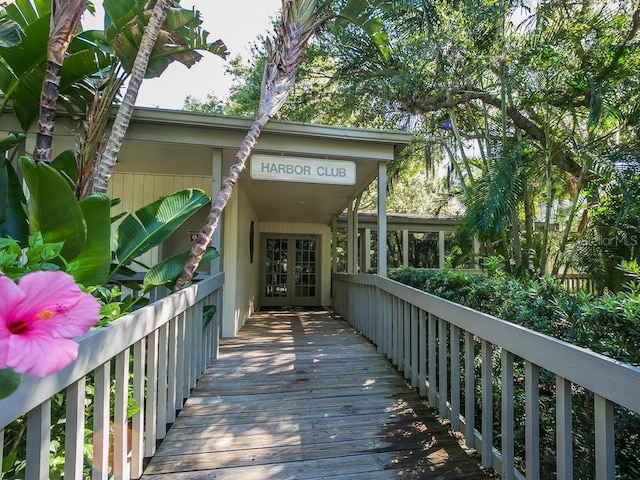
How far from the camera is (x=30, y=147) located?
12.4 feet

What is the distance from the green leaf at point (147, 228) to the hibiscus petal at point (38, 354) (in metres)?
1.95

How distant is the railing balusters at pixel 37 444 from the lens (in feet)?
3.38

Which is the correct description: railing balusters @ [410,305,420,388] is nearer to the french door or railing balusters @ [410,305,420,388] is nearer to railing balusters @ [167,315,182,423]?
railing balusters @ [167,315,182,423]

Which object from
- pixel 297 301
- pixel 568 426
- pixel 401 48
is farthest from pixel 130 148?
pixel 297 301

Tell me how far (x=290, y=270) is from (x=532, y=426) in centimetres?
827

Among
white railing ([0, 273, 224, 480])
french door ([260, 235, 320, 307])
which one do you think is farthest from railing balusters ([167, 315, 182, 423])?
french door ([260, 235, 320, 307])

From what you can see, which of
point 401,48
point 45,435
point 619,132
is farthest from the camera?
point 401,48

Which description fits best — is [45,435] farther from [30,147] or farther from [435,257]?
[435,257]

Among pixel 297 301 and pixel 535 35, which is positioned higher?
pixel 535 35

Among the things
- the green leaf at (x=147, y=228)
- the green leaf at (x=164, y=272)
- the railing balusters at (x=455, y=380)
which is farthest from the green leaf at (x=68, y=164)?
the railing balusters at (x=455, y=380)

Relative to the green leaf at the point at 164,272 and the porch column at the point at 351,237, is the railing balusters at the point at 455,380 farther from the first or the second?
the porch column at the point at 351,237

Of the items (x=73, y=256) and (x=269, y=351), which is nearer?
(x=73, y=256)

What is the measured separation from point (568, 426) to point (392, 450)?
1072mm

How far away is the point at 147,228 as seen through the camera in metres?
2.49
